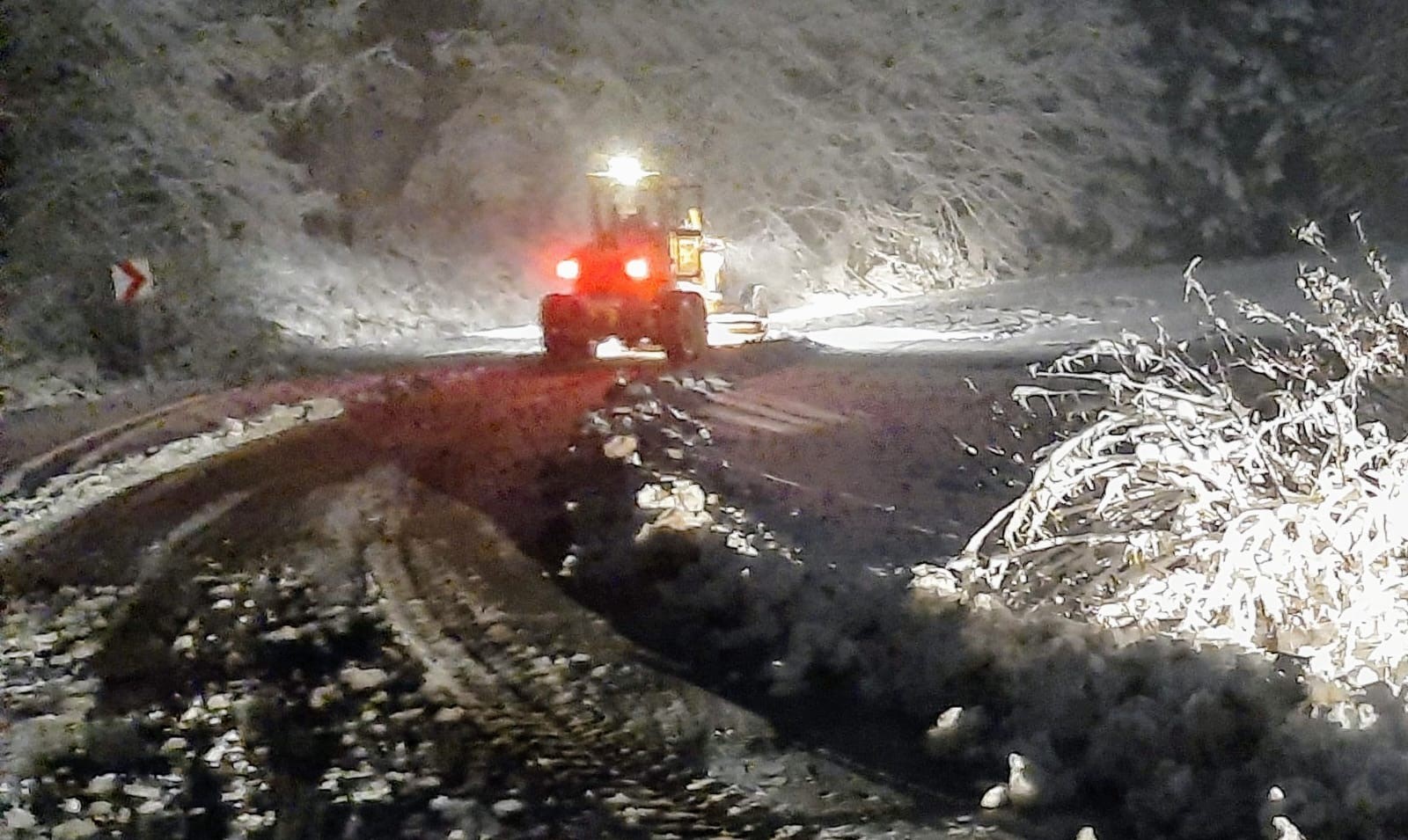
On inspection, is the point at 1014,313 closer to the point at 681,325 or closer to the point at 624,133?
the point at 624,133

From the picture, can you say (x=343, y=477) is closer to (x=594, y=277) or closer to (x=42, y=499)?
(x=42, y=499)

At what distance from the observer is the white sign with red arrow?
19.5 m

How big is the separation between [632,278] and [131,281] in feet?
21.0

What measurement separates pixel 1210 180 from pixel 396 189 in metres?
18.4

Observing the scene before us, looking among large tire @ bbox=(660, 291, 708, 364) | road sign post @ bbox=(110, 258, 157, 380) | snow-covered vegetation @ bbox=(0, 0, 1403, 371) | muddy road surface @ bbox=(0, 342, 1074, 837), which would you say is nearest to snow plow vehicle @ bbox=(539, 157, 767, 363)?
large tire @ bbox=(660, 291, 708, 364)

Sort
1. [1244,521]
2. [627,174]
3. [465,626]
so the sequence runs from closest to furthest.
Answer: [1244,521]
[465,626]
[627,174]

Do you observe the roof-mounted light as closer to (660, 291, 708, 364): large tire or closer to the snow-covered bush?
(660, 291, 708, 364): large tire

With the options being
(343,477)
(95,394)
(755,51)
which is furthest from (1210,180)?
(343,477)

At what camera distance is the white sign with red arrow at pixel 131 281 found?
19.5 meters

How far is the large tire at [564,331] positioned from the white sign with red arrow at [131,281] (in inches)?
201

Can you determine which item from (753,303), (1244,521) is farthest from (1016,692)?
(753,303)

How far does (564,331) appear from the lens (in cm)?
1956

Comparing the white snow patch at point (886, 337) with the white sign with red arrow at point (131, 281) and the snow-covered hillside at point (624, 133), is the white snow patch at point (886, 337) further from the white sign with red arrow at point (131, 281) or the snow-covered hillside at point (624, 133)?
the white sign with red arrow at point (131, 281)

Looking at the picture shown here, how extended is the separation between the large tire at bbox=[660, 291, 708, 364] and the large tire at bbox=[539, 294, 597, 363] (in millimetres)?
1133
